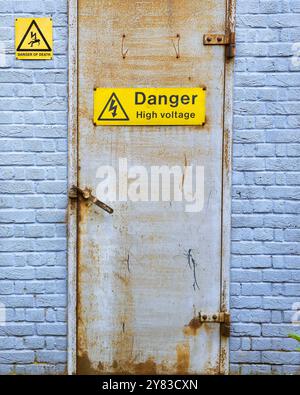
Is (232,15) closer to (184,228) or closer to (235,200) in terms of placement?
(235,200)

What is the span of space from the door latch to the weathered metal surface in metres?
0.05

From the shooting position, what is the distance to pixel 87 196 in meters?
3.18

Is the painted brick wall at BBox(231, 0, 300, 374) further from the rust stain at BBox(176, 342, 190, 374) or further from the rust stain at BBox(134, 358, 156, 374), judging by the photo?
the rust stain at BBox(134, 358, 156, 374)

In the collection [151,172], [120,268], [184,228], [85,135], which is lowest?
[120,268]

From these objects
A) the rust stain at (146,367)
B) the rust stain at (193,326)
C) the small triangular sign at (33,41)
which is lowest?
the rust stain at (146,367)

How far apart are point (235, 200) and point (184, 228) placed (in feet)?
1.13

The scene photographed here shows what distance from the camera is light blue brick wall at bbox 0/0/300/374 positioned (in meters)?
3.15

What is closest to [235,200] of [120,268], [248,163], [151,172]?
[248,163]

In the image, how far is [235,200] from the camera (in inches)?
126

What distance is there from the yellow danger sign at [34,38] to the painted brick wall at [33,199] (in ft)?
0.11

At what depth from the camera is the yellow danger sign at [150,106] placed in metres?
3.15
